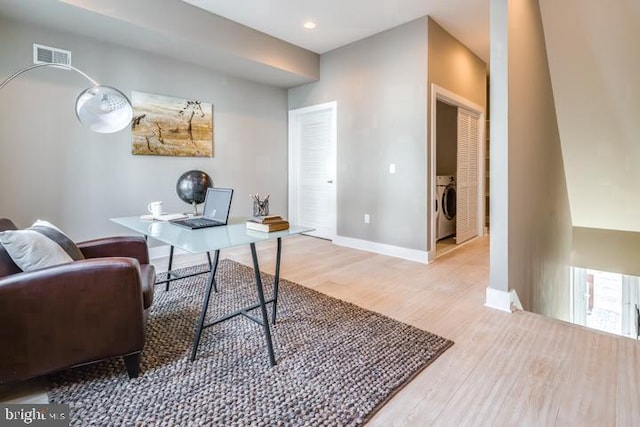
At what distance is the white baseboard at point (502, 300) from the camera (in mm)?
2434

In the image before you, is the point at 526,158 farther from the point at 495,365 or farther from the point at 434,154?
the point at 495,365

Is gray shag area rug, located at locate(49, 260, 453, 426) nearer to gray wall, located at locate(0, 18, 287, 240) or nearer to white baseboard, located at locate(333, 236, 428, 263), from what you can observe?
white baseboard, located at locate(333, 236, 428, 263)

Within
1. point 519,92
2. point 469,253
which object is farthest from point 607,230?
point 519,92

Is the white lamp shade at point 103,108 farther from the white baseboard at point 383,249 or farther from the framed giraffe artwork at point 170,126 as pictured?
the white baseboard at point 383,249

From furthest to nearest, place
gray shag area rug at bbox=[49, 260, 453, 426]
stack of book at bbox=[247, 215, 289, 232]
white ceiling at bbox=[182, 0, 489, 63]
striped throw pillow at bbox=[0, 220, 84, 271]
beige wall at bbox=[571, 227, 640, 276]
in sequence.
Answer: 1. beige wall at bbox=[571, 227, 640, 276]
2. white ceiling at bbox=[182, 0, 489, 63]
3. stack of book at bbox=[247, 215, 289, 232]
4. striped throw pillow at bbox=[0, 220, 84, 271]
5. gray shag area rug at bbox=[49, 260, 453, 426]

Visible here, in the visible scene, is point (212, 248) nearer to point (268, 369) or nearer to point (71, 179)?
point (268, 369)

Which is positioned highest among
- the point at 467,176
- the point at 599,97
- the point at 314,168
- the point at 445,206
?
the point at 599,97

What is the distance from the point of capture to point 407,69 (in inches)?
149

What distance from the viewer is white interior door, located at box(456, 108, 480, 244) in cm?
455

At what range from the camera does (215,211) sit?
229 centimetres

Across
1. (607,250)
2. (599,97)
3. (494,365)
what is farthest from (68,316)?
(607,250)

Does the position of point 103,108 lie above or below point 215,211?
above

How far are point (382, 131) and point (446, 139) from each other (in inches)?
80.0

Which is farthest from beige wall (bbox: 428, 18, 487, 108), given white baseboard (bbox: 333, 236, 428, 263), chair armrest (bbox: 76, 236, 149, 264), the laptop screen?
chair armrest (bbox: 76, 236, 149, 264)
